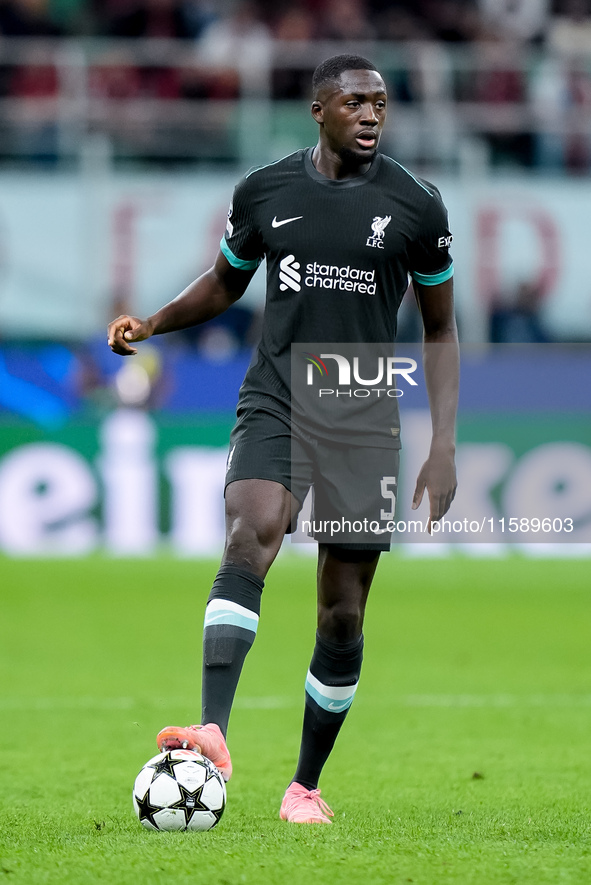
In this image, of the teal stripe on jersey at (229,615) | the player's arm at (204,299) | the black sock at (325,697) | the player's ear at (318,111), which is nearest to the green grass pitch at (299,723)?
the black sock at (325,697)

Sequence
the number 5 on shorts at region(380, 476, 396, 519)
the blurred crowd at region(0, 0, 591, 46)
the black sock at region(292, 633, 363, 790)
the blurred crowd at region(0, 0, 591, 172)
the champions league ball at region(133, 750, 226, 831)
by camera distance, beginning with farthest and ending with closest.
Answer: the blurred crowd at region(0, 0, 591, 46), the blurred crowd at region(0, 0, 591, 172), the black sock at region(292, 633, 363, 790), the number 5 on shorts at region(380, 476, 396, 519), the champions league ball at region(133, 750, 226, 831)

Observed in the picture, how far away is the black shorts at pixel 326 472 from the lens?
4.26m

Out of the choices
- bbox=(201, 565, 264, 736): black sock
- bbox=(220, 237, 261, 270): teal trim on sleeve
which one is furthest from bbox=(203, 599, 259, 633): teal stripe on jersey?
bbox=(220, 237, 261, 270): teal trim on sleeve

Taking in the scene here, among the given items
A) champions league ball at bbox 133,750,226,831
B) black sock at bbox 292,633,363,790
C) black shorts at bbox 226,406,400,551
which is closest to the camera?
champions league ball at bbox 133,750,226,831

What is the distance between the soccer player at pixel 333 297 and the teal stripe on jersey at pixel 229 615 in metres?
0.18

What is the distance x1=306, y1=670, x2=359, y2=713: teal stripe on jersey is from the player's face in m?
1.71

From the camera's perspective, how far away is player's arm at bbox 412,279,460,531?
14.5 feet

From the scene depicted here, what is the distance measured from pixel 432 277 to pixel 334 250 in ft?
1.16

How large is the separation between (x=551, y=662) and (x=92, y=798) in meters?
4.48

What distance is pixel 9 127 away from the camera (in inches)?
571

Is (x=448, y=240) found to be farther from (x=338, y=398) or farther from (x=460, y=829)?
(x=460, y=829)

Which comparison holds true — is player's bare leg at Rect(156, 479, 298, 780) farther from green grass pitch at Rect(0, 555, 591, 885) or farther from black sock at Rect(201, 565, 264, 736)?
green grass pitch at Rect(0, 555, 591, 885)

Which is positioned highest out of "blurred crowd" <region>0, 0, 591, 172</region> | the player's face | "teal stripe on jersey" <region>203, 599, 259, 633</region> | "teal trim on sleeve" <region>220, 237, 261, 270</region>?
"blurred crowd" <region>0, 0, 591, 172</region>

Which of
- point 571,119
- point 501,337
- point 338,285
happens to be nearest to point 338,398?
point 338,285
